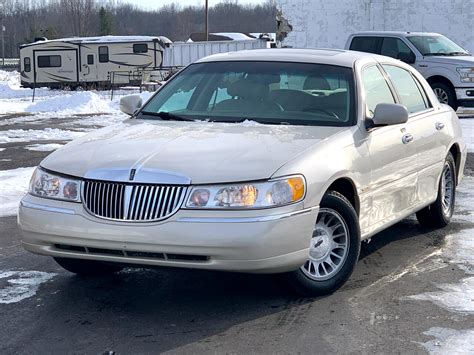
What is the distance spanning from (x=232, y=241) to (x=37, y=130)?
12981 mm

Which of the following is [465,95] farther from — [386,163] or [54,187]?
[54,187]

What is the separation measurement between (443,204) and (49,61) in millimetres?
39110

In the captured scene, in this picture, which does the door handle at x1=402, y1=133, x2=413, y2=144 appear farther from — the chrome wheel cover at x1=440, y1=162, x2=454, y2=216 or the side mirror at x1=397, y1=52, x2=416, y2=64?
the side mirror at x1=397, y1=52, x2=416, y2=64

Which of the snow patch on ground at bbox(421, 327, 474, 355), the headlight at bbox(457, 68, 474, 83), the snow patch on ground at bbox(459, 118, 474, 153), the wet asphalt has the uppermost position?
the headlight at bbox(457, 68, 474, 83)

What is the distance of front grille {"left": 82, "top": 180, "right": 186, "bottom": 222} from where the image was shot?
4.49 meters

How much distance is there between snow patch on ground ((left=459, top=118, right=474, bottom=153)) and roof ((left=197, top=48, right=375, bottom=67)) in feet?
20.2

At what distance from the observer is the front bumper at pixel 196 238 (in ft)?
14.5

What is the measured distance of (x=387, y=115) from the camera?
558cm

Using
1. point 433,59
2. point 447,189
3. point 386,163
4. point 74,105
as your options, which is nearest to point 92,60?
point 74,105

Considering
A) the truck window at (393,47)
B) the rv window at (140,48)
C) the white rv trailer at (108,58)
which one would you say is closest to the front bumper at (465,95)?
the truck window at (393,47)

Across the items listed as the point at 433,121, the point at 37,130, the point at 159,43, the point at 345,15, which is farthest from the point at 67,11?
the point at 433,121

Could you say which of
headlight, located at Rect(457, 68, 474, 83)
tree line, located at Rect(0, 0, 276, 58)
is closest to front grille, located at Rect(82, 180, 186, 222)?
headlight, located at Rect(457, 68, 474, 83)

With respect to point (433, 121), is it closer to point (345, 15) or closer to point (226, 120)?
point (226, 120)

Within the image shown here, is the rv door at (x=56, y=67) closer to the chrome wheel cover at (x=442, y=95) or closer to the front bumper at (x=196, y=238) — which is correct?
the chrome wheel cover at (x=442, y=95)
